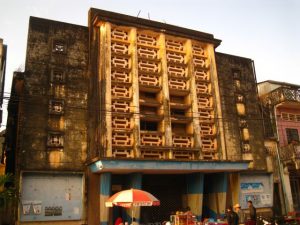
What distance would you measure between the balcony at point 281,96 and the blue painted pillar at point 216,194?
10294 mm

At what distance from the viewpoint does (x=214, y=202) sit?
69.8ft

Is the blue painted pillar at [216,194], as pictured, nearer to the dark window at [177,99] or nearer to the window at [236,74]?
the dark window at [177,99]

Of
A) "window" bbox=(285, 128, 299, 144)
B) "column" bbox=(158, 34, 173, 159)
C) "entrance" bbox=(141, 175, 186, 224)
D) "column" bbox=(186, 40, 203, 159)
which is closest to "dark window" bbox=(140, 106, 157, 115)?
"column" bbox=(158, 34, 173, 159)

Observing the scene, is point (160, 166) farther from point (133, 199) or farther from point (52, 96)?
point (52, 96)

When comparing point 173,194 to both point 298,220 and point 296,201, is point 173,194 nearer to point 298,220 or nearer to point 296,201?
point 298,220

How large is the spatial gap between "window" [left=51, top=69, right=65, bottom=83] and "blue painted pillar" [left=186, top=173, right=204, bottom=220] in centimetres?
1002

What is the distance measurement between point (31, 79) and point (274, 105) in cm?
1976

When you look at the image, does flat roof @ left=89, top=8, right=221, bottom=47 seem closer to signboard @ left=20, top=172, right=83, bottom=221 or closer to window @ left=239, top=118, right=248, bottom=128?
window @ left=239, top=118, right=248, bottom=128

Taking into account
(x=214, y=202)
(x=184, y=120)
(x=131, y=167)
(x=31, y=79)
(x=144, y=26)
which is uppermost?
(x=144, y=26)

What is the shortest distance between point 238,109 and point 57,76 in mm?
14011

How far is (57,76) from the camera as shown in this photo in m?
20.1

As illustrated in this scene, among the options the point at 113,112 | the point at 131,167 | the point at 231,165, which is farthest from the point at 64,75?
the point at 231,165

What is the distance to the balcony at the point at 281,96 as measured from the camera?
27984mm

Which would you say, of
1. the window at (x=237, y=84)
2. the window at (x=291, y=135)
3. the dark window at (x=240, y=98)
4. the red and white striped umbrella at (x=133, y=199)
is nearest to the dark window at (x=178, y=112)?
the dark window at (x=240, y=98)
